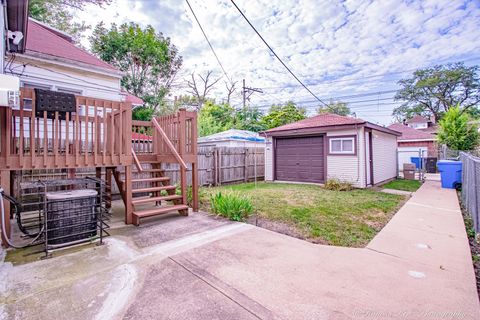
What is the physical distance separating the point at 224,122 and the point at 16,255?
2180cm

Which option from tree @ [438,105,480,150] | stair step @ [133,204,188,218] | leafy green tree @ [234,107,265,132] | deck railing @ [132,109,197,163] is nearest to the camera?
stair step @ [133,204,188,218]

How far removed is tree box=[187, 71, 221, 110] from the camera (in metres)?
23.7

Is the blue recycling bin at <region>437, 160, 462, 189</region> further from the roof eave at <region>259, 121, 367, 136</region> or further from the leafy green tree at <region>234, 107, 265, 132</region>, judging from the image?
the leafy green tree at <region>234, 107, 265, 132</region>

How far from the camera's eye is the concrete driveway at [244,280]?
193 centimetres

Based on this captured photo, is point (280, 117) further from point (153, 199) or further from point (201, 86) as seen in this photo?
point (153, 199)

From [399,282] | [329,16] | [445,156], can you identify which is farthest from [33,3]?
[445,156]

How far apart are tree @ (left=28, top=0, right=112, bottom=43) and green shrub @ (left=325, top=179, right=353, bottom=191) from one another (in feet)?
43.9

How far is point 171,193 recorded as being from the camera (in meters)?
5.26

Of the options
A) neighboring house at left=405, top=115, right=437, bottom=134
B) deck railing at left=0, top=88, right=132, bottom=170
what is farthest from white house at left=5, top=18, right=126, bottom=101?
neighboring house at left=405, top=115, right=437, bottom=134

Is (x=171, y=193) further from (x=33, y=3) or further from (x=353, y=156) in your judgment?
(x=33, y=3)

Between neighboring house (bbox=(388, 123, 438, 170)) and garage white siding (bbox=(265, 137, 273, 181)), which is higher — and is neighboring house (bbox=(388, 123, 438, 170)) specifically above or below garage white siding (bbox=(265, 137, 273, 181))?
above

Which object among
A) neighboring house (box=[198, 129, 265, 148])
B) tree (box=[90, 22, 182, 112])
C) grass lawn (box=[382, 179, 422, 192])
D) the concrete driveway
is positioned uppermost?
tree (box=[90, 22, 182, 112])

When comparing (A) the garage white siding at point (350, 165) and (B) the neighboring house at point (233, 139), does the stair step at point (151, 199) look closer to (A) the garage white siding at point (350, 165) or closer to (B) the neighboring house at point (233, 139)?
(A) the garage white siding at point (350, 165)

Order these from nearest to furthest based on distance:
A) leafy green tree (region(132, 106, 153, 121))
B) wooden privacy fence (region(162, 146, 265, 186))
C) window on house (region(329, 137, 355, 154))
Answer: window on house (region(329, 137, 355, 154))
wooden privacy fence (region(162, 146, 265, 186))
leafy green tree (region(132, 106, 153, 121))
